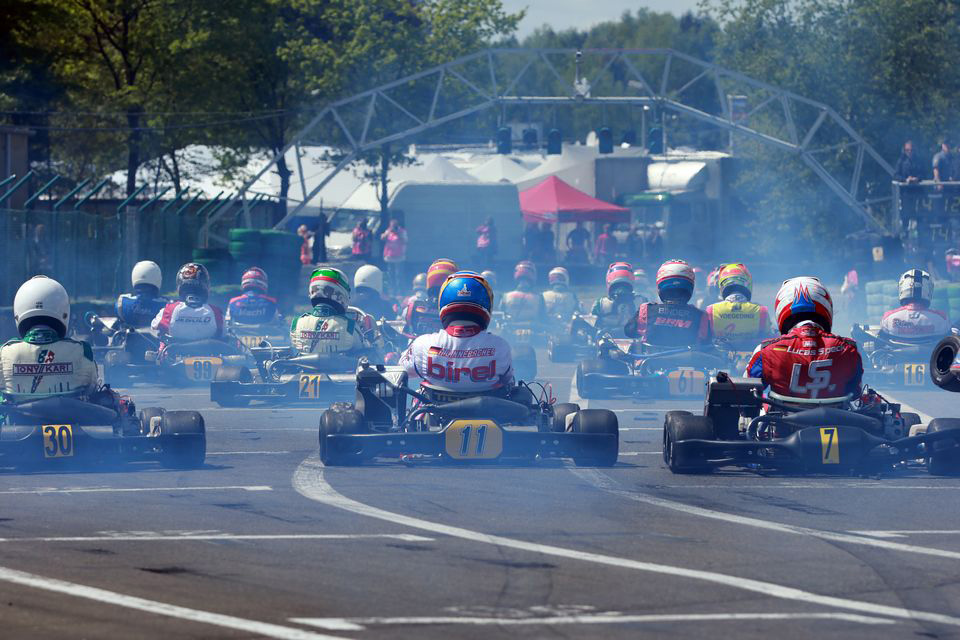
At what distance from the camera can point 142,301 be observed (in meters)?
20.5

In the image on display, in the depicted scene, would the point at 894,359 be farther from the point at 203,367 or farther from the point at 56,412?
the point at 56,412

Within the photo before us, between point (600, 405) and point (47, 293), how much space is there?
21.9 ft

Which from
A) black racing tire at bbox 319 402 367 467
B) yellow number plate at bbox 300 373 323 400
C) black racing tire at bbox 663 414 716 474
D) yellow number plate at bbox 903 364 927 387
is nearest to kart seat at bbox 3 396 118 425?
black racing tire at bbox 319 402 367 467

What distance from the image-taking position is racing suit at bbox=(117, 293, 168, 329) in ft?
66.9

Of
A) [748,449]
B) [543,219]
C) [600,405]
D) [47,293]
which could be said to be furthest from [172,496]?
[543,219]

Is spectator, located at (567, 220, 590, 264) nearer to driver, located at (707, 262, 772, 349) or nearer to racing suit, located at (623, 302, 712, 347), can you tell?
driver, located at (707, 262, 772, 349)

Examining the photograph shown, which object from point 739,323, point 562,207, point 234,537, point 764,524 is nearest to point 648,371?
point 739,323

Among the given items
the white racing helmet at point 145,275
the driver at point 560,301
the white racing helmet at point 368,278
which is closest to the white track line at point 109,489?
the white racing helmet at point 145,275

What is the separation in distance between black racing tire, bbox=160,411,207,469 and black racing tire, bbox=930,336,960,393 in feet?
16.2

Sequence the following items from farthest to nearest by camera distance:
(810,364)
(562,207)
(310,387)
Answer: (562,207) < (310,387) < (810,364)

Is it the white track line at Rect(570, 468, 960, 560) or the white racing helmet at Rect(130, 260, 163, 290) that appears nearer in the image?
the white track line at Rect(570, 468, 960, 560)

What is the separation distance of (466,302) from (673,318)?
618cm

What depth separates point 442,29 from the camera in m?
50.9

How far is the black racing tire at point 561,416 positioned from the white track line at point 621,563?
2.10 metres
